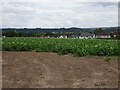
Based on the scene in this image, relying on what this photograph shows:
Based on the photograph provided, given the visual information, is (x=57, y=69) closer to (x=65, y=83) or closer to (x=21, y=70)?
(x=21, y=70)

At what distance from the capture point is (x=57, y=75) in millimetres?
12852

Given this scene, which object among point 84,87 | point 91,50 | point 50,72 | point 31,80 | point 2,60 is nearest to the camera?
point 84,87

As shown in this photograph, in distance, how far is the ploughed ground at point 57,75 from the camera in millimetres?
11371

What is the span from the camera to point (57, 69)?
46.3 feet

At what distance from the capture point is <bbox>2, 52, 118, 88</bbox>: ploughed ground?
1137cm

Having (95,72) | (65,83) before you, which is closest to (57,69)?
(95,72)

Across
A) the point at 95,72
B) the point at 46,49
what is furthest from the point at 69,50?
the point at 95,72

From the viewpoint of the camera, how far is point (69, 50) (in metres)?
23.1

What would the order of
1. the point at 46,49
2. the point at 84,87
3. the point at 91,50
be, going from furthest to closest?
the point at 46,49, the point at 91,50, the point at 84,87

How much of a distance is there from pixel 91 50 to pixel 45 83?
1124 cm

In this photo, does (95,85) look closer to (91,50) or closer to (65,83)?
(65,83)

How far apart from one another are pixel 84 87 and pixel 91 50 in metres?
11.5

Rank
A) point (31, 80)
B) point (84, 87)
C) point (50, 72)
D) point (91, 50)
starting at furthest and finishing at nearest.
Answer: point (91, 50)
point (50, 72)
point (31, 80)
point (84, 87)

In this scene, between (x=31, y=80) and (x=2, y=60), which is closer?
(x=31, y=80)
